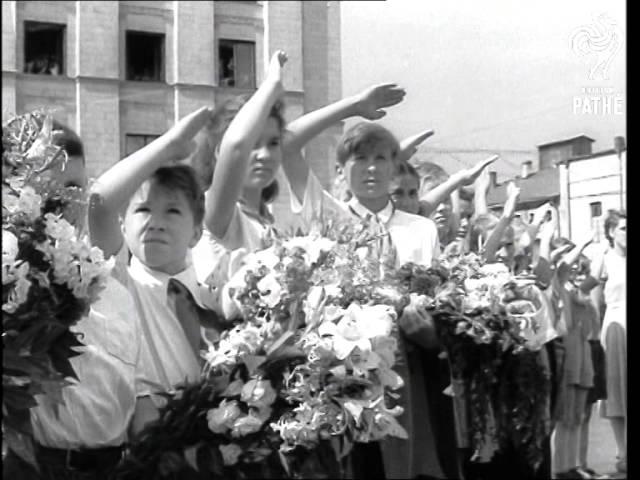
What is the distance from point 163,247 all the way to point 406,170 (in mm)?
644

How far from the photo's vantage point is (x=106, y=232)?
2064 mm

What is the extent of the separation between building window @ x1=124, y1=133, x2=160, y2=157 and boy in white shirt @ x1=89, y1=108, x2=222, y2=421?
15 mm

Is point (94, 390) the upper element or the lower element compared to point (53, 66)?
lower

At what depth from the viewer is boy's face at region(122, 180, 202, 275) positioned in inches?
82.5

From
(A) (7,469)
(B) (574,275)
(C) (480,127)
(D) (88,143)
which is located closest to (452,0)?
(C) (480,127)

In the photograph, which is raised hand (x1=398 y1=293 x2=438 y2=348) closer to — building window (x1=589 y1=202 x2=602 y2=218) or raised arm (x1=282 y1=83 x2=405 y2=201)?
raised arm (x1=282 y1=83 x2=405 y2=201)

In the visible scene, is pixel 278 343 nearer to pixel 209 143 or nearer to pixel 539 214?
pixel 209 143

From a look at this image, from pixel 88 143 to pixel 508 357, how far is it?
1096 millimetres

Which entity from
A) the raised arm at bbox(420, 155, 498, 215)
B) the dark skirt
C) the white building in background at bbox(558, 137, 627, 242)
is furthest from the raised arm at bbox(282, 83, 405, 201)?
the dark skirt

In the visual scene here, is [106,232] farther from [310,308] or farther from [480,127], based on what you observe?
[480,127]

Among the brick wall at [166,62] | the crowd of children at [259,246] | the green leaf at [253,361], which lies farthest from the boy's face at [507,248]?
the green leaf at [253,361]

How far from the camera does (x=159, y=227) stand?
211 centimetres

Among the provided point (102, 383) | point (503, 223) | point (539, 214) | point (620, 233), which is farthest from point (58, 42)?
point (620, 233)

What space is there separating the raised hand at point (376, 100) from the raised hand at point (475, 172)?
0.88ft
